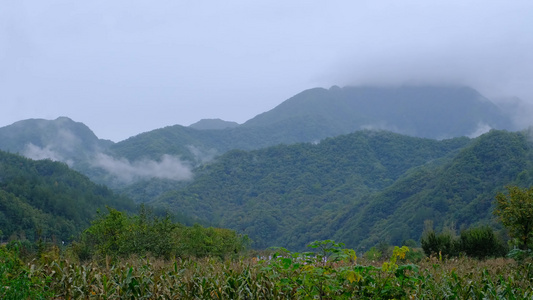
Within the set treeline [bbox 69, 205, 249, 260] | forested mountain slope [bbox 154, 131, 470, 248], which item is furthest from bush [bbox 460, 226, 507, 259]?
forested mountain slope [bbox 154, 131, 470, 248]

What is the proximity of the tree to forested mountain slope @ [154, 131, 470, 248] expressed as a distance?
309 ft

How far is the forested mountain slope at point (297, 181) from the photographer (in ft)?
421

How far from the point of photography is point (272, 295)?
25.8ft

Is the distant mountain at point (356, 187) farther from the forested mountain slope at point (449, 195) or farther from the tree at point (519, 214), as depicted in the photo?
the tree at point (519, 214)

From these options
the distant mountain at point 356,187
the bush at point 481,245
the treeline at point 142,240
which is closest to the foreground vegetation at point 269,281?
the treeline at point 142,240

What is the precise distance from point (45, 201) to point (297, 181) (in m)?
91.3

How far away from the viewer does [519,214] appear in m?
18.1

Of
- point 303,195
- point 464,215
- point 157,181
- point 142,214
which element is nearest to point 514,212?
point 142,214

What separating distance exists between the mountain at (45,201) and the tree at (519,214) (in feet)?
174

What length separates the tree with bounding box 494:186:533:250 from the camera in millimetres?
18047

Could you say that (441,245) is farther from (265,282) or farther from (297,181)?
(297,181)

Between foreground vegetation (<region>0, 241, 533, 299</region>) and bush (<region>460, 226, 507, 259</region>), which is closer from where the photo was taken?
foreground vegetation (<region>0, 241, 533, 299</region>)

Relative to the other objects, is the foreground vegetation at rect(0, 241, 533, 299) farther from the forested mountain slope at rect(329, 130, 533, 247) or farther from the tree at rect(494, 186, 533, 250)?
the forested mountain slope at rect(329, 130, 533, 247)

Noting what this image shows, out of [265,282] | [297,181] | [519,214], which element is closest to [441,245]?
[519,214]
